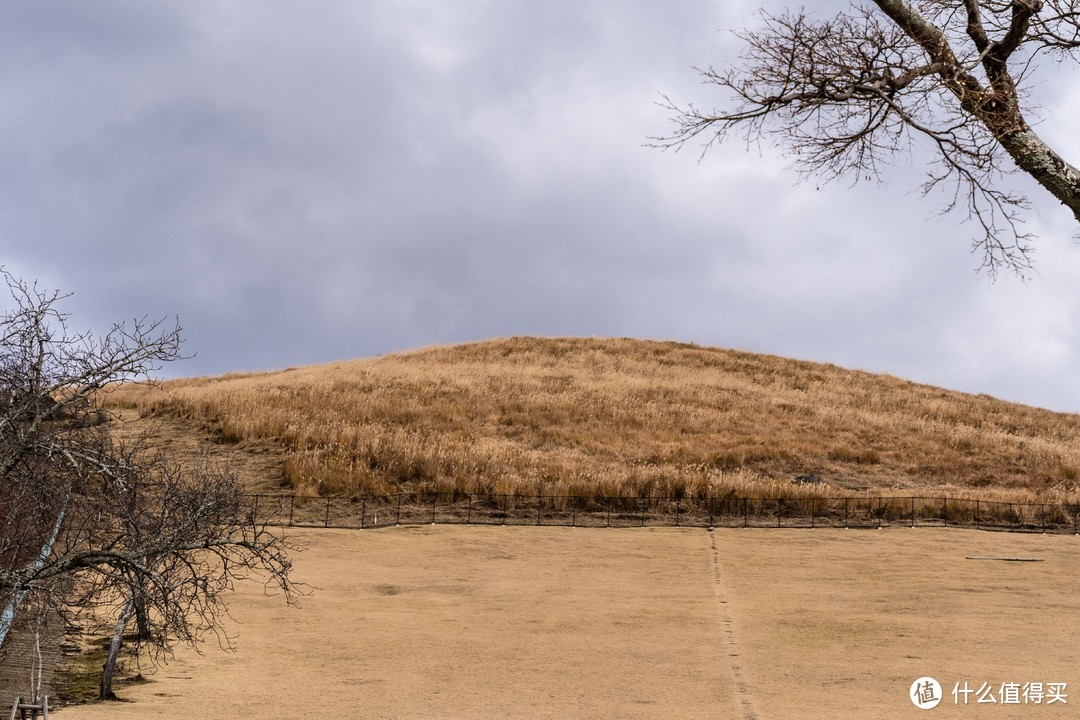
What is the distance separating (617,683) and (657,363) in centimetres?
5273

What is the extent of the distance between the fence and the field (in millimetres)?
2066

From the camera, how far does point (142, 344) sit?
10117 mm

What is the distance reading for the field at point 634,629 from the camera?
16.3 m

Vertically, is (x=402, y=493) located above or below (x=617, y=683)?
above

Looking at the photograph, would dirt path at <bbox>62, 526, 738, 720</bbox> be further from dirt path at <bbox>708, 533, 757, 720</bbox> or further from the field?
dirt path at <bbox>708, 533, 757, 720</bbox>

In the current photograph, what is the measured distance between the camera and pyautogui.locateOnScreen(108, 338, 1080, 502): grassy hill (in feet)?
130

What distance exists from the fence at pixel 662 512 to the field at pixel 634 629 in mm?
2066

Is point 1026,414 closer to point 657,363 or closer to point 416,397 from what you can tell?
point 657,363

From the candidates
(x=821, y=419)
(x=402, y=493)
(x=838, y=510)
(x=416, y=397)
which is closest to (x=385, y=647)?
(x=402, y=493)

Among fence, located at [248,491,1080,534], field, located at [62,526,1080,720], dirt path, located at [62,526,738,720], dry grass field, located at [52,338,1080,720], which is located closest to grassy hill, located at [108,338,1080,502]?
dry grass field, located at [52,338,1080,720]

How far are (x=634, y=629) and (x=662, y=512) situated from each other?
52.4 feet

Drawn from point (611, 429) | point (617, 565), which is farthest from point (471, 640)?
point (611, 429)

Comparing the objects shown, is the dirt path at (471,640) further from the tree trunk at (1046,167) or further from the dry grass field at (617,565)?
the tree trunk at (1046,167)

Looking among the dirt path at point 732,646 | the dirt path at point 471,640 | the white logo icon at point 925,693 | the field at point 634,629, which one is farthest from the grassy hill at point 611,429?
the white logo icon at point 925,693
